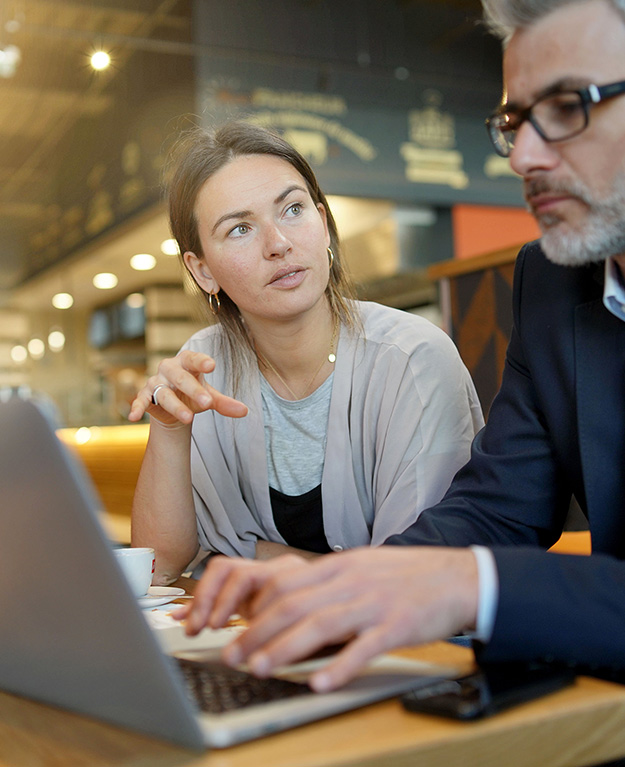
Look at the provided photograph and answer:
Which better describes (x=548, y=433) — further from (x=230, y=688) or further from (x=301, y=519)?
(x=230, y=688)

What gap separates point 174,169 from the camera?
1729 millimetres

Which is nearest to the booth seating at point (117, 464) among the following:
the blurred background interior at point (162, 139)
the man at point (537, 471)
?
Answer: the blurred background interior at point (162, 139)

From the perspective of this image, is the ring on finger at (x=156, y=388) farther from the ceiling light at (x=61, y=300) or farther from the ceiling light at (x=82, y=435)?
the ceiling light at (x=61, y=300)

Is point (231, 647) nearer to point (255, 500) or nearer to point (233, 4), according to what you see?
point (255, 500)

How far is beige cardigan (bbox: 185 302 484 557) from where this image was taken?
1.38 m

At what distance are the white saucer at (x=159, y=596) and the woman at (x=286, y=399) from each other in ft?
0.84

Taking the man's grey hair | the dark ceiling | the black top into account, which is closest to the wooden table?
the man's grey hair

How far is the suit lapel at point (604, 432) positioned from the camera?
39.3 inches

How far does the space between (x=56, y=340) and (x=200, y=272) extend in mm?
4310

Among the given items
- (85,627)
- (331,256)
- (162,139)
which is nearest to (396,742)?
(85,627)

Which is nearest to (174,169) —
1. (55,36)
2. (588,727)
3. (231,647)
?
(231,647)

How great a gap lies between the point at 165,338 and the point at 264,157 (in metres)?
4.17

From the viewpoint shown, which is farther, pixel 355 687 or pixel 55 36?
pixel 55 36

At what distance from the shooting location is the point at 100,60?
4.98 m
